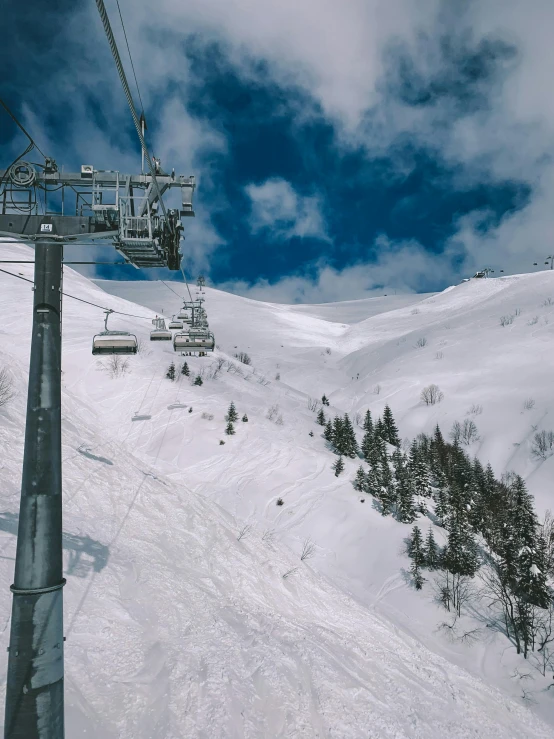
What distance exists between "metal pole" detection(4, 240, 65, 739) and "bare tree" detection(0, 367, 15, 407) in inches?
1061

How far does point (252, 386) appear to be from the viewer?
91625 mm

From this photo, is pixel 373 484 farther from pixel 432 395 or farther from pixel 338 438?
pixel 432 395

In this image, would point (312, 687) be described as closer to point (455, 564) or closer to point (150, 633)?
point (150, 633)

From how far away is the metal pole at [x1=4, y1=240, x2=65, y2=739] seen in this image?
4.64 m

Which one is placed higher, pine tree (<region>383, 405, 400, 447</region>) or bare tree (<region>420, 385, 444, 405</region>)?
bare tree (<region>420, 385, 444, 405</region>)

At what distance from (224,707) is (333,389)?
153347mm

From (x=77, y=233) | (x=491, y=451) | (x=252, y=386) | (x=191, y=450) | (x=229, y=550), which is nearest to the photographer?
(x=77, y=233)

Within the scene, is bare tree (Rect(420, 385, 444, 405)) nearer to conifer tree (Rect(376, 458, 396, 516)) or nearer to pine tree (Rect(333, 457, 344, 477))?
conifer tree (Rect(376, 458, 396, 516))

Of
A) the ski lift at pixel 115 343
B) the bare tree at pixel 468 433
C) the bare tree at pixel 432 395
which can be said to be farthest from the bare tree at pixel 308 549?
the bare tree at pixel 432 395

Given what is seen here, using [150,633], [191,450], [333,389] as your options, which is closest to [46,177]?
[150,633]

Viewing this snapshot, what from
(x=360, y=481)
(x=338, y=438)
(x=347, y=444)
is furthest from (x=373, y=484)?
(x=338, y=438)

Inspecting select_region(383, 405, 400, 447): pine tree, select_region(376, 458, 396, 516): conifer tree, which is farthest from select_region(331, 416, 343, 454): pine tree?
select_region(383, 405, 400, 447): pine tree

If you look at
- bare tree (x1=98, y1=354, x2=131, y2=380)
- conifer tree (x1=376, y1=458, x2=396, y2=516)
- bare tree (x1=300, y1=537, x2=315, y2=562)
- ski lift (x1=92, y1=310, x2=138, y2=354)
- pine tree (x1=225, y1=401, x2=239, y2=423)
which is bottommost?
bare tree (x1=300, y1=537, x2=315, y2=562)

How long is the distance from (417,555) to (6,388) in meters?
43.2
